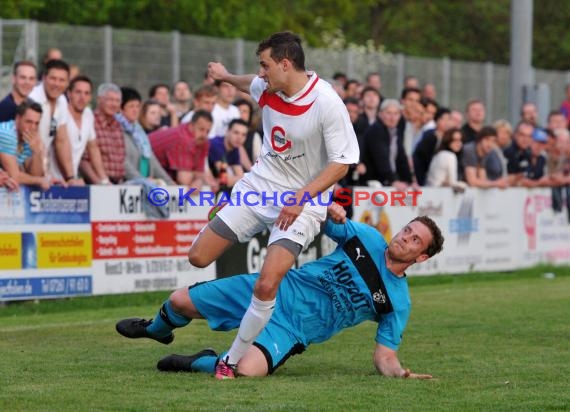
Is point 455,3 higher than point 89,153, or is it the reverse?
point 455,3

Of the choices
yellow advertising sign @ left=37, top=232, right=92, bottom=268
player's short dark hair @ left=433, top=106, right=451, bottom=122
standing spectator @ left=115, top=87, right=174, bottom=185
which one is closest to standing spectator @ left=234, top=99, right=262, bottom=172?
standing spectator @ left=115, top=87, right=174, bottom=185

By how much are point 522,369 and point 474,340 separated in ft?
6.39

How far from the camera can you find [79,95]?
1498cm

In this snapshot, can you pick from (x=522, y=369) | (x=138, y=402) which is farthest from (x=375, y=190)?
(x=138, y=402)

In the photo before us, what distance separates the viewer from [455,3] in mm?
59344

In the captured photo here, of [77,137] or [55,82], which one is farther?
[77,137]

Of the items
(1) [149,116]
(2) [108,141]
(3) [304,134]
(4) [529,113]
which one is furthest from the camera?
(4) [529,113]

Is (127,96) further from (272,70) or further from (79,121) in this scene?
(272,70)

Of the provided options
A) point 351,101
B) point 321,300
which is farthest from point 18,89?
point 321,300

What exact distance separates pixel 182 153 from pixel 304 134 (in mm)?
7118

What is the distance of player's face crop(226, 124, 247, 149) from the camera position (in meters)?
16.9

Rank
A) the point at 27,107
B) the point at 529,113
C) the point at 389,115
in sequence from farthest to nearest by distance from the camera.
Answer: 1. the point at 529,113
2. the point at 389,115
3. the point at 27,107

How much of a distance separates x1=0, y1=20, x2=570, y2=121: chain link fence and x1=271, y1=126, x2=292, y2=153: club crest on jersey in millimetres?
11387

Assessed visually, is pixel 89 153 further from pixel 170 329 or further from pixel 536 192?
pixel 536 192
